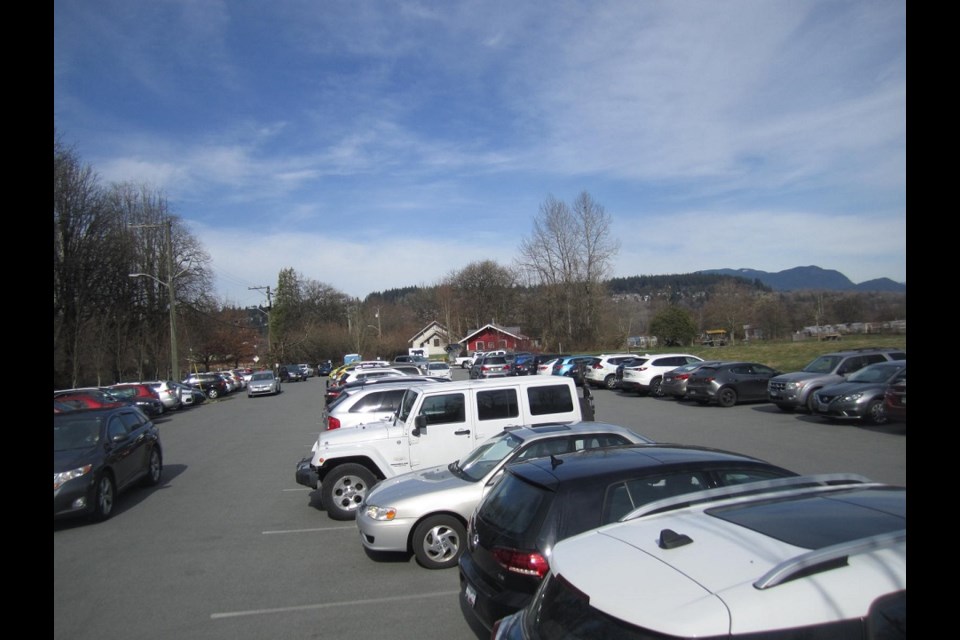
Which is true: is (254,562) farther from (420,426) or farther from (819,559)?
(819,559)

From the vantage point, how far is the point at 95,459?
9320 mm

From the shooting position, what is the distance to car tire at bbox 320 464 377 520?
9172mm

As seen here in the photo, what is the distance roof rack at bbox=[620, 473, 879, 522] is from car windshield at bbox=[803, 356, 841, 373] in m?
16.7

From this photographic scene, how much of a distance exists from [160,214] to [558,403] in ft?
181

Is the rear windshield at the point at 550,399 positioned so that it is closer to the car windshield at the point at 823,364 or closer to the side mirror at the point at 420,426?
the side mirror at the point at 420,426

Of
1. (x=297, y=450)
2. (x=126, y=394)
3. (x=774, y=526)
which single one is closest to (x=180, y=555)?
(x=774, y=526)

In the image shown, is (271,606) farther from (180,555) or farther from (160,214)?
(160,214)

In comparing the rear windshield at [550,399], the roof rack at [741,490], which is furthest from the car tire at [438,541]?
the rear windshield at [550,399]

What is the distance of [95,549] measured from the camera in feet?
26.3

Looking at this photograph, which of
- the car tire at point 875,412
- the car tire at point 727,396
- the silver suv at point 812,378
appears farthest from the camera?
the car tire at point 727,396

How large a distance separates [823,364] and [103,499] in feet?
62.5

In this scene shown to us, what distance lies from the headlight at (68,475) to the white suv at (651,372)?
22.3m

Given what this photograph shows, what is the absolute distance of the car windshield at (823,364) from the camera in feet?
61.2

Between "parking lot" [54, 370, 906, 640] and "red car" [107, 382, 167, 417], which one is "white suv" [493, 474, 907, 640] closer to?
"parking lot" [54, 370, 906, 640]
